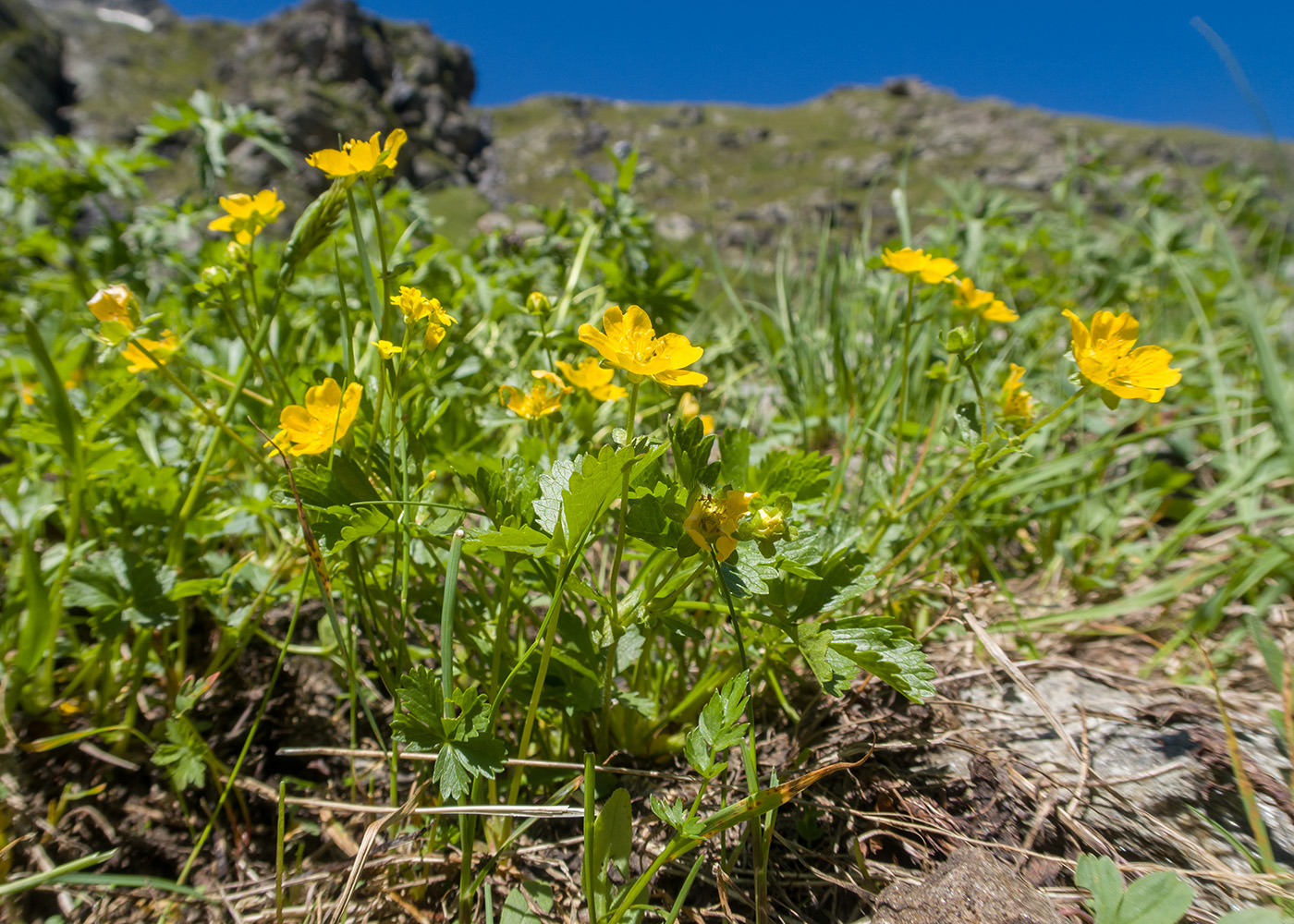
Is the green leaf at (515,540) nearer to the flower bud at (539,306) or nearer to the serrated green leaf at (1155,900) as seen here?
the flower bud at (539,306)

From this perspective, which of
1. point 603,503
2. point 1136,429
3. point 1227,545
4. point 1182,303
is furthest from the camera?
point 1182,303

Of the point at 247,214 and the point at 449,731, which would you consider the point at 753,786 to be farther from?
the point at 247,214

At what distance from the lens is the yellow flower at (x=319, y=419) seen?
95 cm

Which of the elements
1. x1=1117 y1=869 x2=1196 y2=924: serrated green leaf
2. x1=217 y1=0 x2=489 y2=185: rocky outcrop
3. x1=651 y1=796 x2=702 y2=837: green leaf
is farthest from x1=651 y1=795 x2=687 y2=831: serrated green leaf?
x1=217 y1=0 x2=489 y2=185: rocky outcrop

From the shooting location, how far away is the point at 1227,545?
208 cm

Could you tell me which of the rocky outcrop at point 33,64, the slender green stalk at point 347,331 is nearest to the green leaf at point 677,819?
the slender green stalk at point 347,331

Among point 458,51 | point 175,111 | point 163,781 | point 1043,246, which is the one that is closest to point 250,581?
point 163,781

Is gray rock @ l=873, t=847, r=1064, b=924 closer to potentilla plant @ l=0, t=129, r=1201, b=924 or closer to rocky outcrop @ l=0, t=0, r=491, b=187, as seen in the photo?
potentilla plant @ l=0, t=129, r=1201, b=924

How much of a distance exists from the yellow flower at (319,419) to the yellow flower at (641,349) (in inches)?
14.0

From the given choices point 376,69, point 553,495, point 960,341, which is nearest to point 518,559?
point 553,495

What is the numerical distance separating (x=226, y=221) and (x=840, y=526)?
4.24ft

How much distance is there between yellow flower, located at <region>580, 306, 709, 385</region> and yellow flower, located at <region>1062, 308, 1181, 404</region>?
0.62 m

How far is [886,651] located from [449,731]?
2.03 feet

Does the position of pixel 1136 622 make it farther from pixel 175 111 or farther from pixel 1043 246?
pixel 175 111
